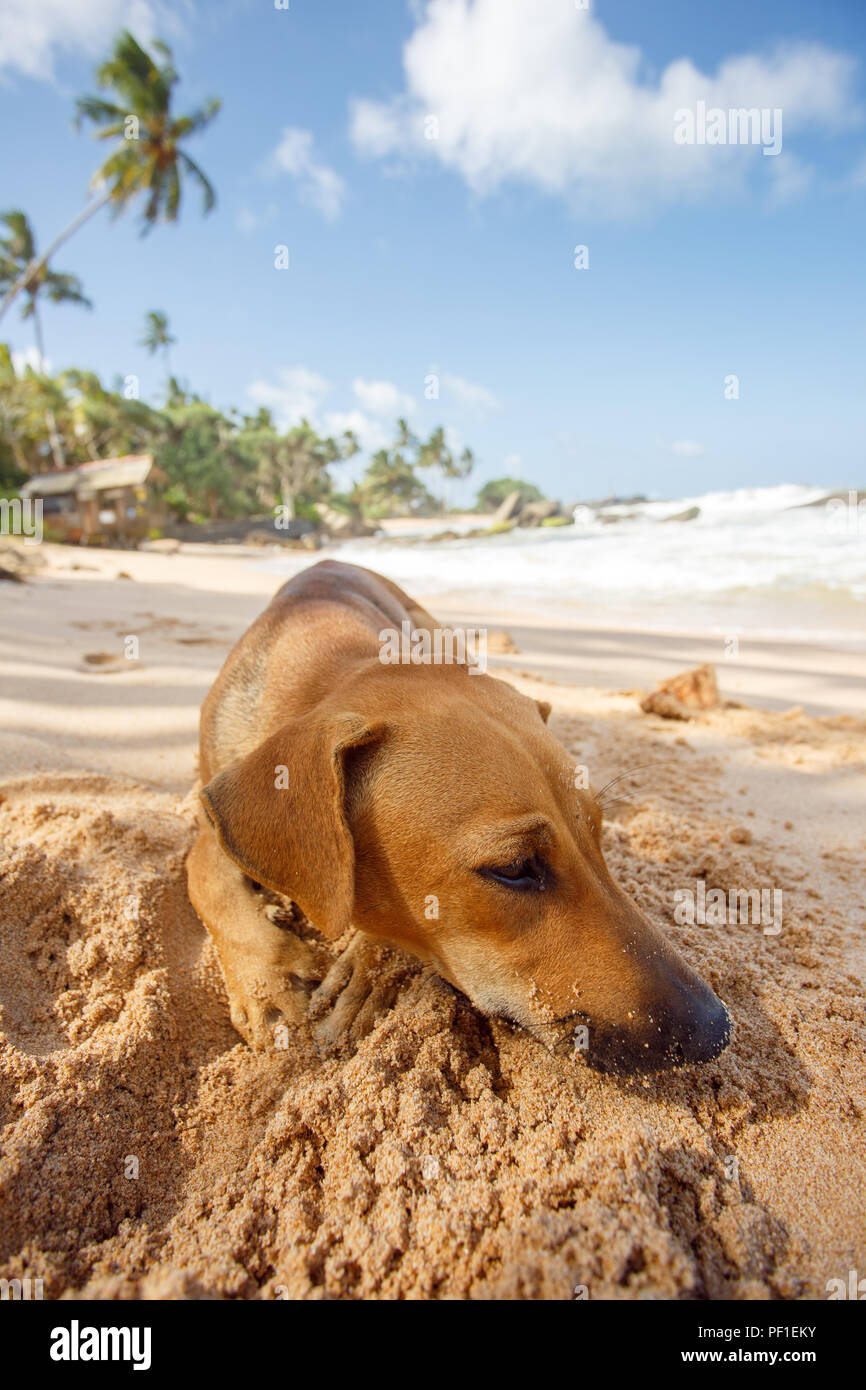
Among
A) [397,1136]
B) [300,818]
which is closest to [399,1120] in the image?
[397,1136]

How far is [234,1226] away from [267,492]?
214 ft

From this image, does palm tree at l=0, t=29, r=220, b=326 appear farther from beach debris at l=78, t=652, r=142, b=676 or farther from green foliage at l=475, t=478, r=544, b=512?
green foliage at l=475, t=478, r=544, b=512

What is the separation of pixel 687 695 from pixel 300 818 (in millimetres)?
4697

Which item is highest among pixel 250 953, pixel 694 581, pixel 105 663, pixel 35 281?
pixel 35 281

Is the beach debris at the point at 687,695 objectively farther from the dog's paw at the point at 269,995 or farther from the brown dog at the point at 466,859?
the dog's paw at the point at 269,995

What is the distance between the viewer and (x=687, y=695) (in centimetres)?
593

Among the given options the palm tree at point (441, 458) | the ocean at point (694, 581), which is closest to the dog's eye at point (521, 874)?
the ocean at point (694, 581)

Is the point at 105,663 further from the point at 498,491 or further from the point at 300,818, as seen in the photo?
the point at 498,491

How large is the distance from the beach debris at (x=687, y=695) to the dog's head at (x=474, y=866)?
3.88 metres

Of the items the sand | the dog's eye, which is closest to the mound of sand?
the sand

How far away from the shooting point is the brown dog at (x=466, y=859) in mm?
1884

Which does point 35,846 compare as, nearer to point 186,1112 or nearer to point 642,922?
point 186,1112

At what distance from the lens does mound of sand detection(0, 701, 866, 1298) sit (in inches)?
60.1

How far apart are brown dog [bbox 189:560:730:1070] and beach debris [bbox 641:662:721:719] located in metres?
3.77
